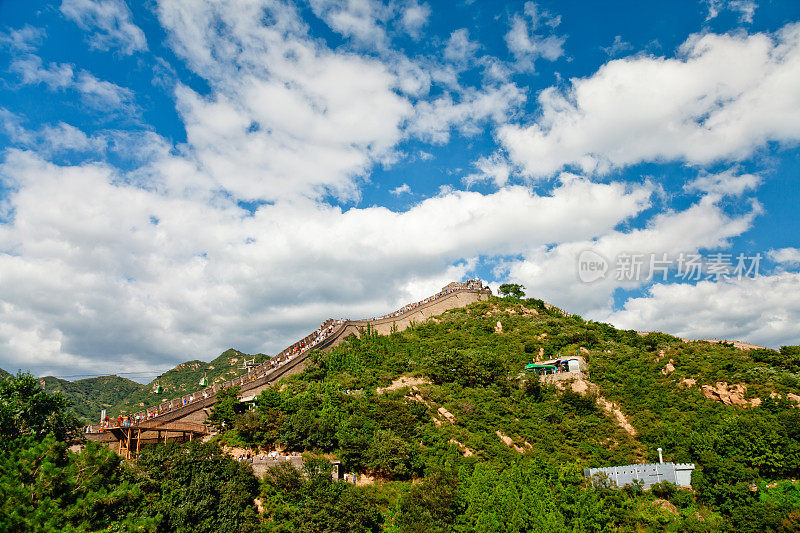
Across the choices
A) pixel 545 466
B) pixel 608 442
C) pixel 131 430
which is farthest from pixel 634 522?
pixel 131 430

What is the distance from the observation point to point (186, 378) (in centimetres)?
7331

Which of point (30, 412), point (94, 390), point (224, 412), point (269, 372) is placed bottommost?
point (224, 412)

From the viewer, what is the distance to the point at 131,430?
26.8 metres

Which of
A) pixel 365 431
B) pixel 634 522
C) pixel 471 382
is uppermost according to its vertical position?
pixel 471 382

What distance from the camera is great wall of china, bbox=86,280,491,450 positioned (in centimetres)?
2750

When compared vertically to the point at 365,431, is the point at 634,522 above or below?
below

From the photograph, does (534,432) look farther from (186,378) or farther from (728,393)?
(186,378)

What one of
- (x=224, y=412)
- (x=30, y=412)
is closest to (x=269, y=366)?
(x=224, y=412)

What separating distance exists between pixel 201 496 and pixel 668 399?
→ 1328 inches

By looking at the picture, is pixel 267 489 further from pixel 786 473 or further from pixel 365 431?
pixel 786 473

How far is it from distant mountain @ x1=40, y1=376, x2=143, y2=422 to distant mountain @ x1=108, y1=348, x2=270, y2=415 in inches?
64.8

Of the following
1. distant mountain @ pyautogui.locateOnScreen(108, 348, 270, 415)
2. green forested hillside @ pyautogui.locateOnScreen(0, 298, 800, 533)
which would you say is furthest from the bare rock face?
distant mountain @ pyautogui.locateOnScreen(108, 348, 270, 415)

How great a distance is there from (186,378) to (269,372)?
42225mm

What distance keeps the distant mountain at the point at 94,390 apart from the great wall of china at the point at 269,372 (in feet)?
106
